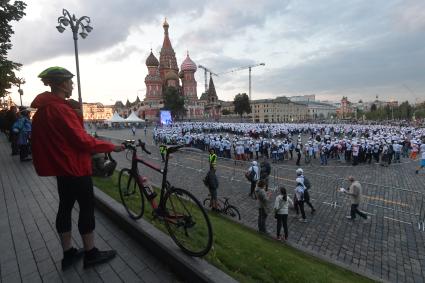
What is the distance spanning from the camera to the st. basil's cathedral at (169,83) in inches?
3802

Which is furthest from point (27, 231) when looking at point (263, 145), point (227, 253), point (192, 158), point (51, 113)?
point (263, 145)

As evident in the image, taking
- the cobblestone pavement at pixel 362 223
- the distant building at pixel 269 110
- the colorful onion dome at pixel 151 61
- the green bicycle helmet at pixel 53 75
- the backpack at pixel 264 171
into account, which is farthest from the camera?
the distant building at pixel 269 110

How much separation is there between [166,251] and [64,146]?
1.66 m

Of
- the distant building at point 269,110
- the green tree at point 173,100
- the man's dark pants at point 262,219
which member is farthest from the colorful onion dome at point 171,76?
the man's dark pants at point 262,219

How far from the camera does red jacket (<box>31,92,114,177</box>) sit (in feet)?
10.1

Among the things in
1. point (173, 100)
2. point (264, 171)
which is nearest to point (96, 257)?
point (264, 171)

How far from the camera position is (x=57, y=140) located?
10.1 ft

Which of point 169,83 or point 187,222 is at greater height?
point 169,83

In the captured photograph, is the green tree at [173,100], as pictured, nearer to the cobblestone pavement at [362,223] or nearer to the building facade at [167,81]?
the building facade at [167,81]

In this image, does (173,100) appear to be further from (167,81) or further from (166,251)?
(166,251)

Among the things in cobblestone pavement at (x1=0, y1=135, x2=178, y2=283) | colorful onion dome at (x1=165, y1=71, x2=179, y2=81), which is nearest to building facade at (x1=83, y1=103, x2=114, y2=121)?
colorful onion dome at (x1=165, y1=71, x2=179, y2=81)

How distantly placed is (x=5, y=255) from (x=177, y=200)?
7.84 ft

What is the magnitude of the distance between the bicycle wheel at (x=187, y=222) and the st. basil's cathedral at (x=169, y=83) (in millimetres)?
93223

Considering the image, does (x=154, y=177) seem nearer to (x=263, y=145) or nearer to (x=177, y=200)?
(x=177, y=200)
